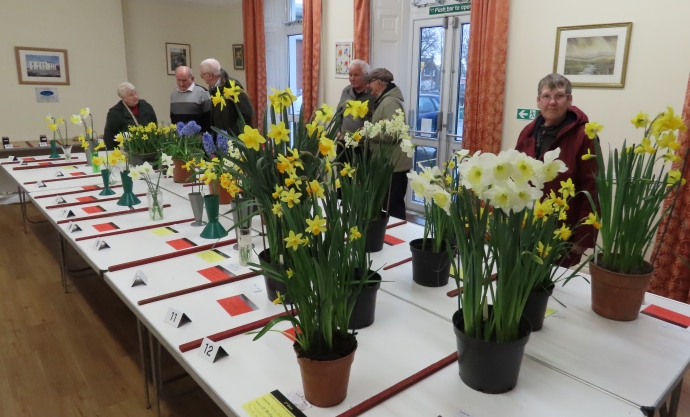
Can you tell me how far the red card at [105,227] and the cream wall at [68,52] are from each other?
4458 mm

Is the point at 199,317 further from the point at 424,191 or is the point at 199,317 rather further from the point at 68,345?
the point at 68,345

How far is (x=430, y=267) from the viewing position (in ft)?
5.78

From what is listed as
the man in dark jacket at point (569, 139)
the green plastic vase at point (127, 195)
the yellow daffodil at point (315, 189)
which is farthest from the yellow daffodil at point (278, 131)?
the green plastic vase at point (127, 195)

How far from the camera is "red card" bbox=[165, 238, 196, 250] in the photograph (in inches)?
86.2

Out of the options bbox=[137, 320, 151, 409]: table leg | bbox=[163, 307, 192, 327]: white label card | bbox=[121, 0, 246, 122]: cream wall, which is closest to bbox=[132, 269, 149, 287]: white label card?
bbox=[137, 320, 151, 409]: table leg

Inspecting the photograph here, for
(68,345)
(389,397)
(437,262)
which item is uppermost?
(437,262)

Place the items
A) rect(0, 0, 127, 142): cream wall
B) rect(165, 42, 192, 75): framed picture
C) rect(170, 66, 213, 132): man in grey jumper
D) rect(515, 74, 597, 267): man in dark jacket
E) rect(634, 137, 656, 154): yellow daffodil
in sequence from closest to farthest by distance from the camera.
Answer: rect(634, 137, 656, 154): yellow daffodil → rect(515, 74, 597, 267): man in dark jacket → rect(170, 66, 213, 132): man in grey jumper → rect(0, 0, 127, 142): cream wall → rect(165, 42, 192, 75): framed picture

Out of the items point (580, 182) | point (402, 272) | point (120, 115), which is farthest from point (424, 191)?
point (120, 115)

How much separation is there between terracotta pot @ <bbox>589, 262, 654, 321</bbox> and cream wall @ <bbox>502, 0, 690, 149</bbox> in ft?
7.37

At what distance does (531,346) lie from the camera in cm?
140

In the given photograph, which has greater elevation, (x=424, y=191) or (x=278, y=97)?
(x=278, y=97)

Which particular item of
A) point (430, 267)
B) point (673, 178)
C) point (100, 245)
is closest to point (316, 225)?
point (430, 267)

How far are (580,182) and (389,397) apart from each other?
1.75 meters

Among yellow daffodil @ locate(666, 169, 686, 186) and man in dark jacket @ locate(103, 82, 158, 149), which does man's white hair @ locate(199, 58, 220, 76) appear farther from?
yellow daffodil @ locate(666, 169, 686, 186)
